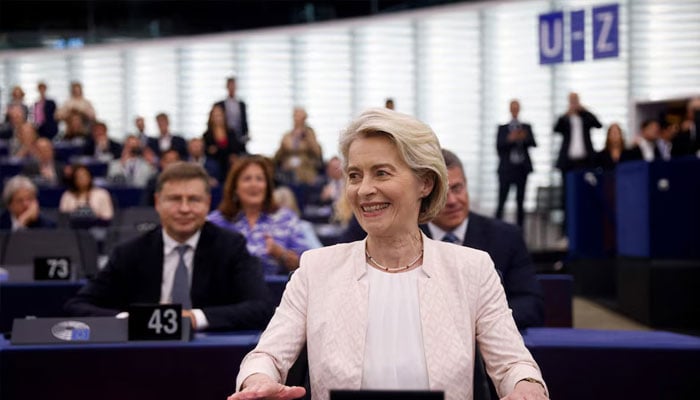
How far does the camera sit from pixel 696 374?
9.35 feet

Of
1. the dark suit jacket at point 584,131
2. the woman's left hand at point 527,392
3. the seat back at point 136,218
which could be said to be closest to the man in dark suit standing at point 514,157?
the dark suit jacket at point 584,131

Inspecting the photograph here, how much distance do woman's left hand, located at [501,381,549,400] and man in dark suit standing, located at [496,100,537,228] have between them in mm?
8815

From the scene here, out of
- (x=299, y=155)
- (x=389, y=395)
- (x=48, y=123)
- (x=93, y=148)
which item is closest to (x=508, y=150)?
(x=299, y=155)

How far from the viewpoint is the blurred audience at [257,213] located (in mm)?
5688

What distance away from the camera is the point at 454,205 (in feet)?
12.7

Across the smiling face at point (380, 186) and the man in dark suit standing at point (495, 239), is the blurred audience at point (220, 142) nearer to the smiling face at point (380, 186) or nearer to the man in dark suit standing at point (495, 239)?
the man in dark suit standing at point (495, 239)

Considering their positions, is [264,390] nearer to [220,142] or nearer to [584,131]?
[584,131]

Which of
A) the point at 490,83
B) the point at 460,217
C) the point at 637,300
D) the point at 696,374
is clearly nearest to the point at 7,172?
the point at 490,83

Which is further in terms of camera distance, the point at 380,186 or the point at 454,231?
the point at 454,231

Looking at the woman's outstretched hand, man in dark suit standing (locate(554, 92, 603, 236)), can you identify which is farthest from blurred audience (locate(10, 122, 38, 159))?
the woman's outstretched hand

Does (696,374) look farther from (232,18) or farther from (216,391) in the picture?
(232,18)

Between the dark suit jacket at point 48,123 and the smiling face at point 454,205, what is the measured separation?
1269cm

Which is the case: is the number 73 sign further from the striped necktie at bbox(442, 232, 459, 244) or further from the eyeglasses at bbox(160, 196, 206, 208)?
the eyeglasses at bbox(160, 196, 206, 208)

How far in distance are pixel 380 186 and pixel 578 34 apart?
8291 mm
